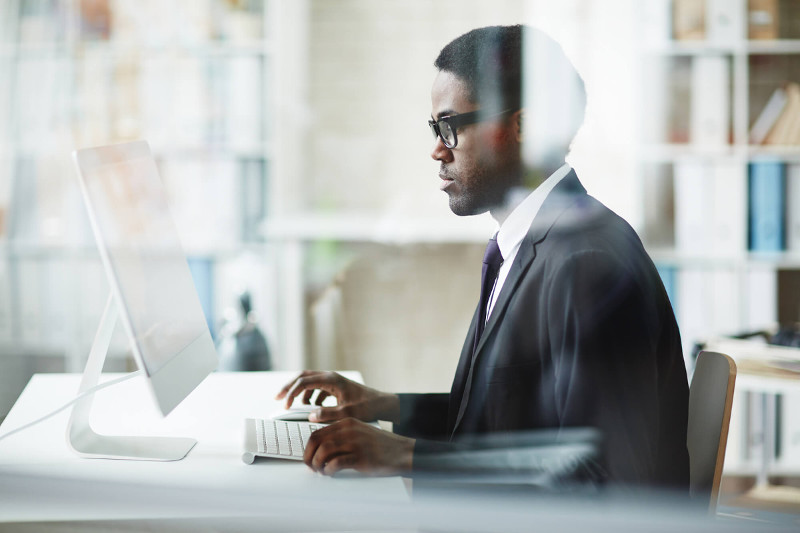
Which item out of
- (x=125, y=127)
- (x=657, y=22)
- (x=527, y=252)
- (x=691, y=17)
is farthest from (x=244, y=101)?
(x=527, y=252)

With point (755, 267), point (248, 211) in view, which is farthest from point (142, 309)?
point (755, 267)

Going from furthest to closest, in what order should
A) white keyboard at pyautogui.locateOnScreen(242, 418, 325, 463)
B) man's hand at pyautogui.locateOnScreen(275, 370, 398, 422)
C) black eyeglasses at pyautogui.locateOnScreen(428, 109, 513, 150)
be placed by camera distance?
man's hand at pyautogui.locateOnScreen(275, 370, 398, 422), black eyeglasses at pyautogui.locateOnScreen(428, 109, 513, 150), white keyboard at pyautogui.locateOnScreen(242, 418, 325, 463)

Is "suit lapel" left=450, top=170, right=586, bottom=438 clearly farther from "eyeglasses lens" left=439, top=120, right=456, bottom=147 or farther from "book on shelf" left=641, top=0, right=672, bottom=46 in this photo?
"book on shelf" left=641, top=0, right=672, bottom=46

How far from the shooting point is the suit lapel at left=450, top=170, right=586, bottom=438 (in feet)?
3.43

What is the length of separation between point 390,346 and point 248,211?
0.69 meters

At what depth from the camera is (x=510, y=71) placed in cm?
117

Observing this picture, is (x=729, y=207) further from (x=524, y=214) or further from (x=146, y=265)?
(x=146, y=265)

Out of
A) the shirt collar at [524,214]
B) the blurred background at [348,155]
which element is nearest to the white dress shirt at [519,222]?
the shirt collar at [524,214]

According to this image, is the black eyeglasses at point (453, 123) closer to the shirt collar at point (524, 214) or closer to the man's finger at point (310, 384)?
the shirt collar at point (524, 214)

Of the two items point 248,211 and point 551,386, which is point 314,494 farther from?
point 248,211

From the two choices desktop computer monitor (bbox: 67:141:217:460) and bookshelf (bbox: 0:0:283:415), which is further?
bookshelf (bbox: 0:0:283:415)

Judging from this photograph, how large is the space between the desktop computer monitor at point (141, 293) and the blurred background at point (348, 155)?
4.11ft

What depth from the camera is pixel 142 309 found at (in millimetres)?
965

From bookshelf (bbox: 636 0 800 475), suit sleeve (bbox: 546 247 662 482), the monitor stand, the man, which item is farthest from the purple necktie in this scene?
bookshelf (bbox: 636 0 800 475)
